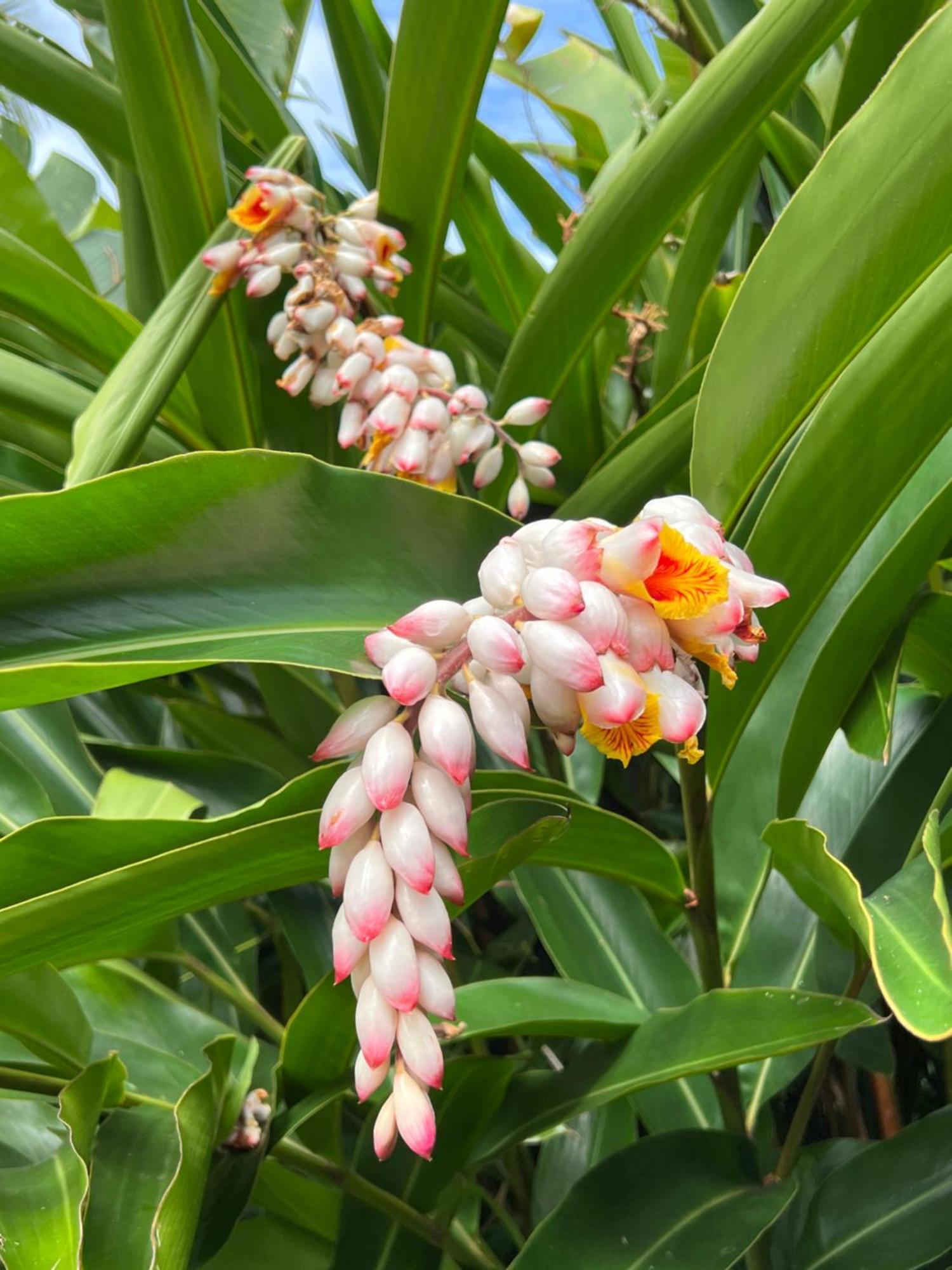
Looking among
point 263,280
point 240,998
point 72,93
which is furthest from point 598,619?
point 72,93

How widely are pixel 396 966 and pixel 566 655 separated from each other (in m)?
0.10

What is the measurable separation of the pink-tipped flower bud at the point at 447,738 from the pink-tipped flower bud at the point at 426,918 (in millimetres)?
35

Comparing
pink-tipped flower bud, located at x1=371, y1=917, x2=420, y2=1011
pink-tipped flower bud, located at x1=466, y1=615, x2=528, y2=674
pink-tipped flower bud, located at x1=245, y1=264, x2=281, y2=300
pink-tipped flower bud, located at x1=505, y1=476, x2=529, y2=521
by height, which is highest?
pink-tipped flower bud, located at x1=245, y1=264, x2=281, y2=300

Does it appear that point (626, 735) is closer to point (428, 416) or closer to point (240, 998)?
point (428, 416)

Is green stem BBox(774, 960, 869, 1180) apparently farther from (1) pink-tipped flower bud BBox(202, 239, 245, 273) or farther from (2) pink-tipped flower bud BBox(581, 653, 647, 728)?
(1) pink-tipped flower bud BBox(202, 239, 245, 273)

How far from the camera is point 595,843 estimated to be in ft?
1.45

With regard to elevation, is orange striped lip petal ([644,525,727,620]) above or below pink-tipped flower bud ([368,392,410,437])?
above

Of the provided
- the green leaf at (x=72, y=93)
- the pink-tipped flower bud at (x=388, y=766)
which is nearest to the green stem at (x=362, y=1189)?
the pink-tipped flower bud at (x=388, y=766)

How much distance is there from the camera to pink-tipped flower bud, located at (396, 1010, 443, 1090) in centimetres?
29

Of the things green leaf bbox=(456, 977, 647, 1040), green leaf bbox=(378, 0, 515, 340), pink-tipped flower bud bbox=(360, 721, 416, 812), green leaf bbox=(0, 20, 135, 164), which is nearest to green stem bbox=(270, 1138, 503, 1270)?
green leaf bbox=(456, 977, 647, 1040)

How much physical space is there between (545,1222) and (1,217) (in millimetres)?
749

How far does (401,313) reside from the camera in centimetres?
71

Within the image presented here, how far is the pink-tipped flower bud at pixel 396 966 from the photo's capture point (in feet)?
0.93

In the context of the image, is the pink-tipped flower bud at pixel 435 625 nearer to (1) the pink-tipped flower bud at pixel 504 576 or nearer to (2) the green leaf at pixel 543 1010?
(1) the pink-tipped flower bud at pixel 504 576
